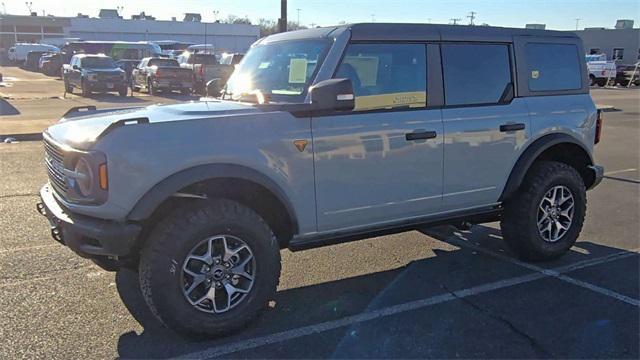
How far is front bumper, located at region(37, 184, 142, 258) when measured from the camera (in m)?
3.28

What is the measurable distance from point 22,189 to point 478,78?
20.2ft

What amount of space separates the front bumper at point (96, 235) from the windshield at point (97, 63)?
21.8 metres

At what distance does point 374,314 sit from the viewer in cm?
398

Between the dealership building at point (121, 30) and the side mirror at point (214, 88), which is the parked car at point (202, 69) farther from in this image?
the dealership building at point (121, 30)

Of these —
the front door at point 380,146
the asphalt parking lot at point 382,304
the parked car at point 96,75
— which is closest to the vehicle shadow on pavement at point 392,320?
the asphalt parking lot at point 382,304

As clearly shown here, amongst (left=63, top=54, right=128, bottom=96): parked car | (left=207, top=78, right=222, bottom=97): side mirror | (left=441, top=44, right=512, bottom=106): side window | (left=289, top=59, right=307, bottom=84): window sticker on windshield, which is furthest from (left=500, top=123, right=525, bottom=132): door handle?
(left=63, top=54, right=128, bottom=96): parked car

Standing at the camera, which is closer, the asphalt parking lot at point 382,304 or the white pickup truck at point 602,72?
the asphalt parking lot at point 382,304

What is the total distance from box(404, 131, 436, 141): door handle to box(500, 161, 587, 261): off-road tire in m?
1.20

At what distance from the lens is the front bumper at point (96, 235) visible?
328 centimetres

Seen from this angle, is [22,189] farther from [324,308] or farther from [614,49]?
[614,49]

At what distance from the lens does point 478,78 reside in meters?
4.64

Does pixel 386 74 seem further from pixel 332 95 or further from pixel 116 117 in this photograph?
pixel 116 117

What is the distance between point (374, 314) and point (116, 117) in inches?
90.8

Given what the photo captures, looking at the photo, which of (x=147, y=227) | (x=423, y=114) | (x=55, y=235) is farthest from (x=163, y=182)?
(x=423, y=114)
